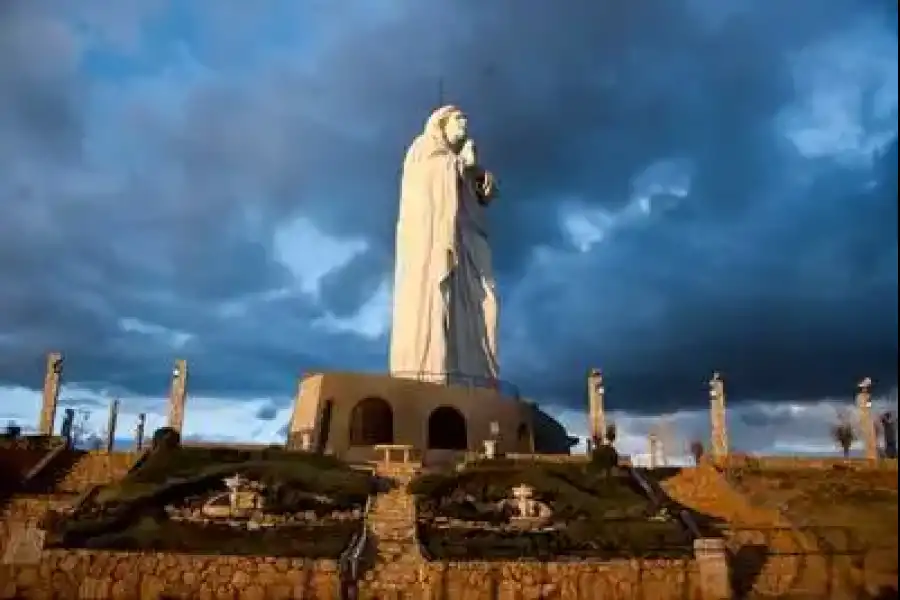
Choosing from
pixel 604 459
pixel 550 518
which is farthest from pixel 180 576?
pixel 604 459

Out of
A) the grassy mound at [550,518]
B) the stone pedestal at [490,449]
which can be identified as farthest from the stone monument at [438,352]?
the grassy mound at [550,518]

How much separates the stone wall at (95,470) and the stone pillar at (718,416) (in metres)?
21.5

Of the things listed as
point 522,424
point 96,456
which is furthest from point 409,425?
point 96,456

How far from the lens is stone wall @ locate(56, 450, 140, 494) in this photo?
24.5 m

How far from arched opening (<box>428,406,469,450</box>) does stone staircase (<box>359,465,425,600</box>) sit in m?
15.3

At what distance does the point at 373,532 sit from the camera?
2000 centimetres

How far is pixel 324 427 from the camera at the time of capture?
33.0m

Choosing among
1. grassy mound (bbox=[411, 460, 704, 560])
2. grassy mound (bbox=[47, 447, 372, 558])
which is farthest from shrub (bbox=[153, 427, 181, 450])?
grassy mound (bbox=[411, 460, 704, 560])

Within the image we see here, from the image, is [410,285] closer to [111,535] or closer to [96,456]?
[96,456]

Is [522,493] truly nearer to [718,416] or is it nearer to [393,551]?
[393,551]

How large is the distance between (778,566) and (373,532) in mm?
9099

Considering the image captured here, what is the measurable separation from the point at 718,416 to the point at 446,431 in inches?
502

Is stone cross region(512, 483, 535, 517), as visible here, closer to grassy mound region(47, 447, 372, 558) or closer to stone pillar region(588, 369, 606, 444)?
grassy mound region(47, 447, 372, 558)

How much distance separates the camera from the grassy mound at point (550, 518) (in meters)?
18.3
